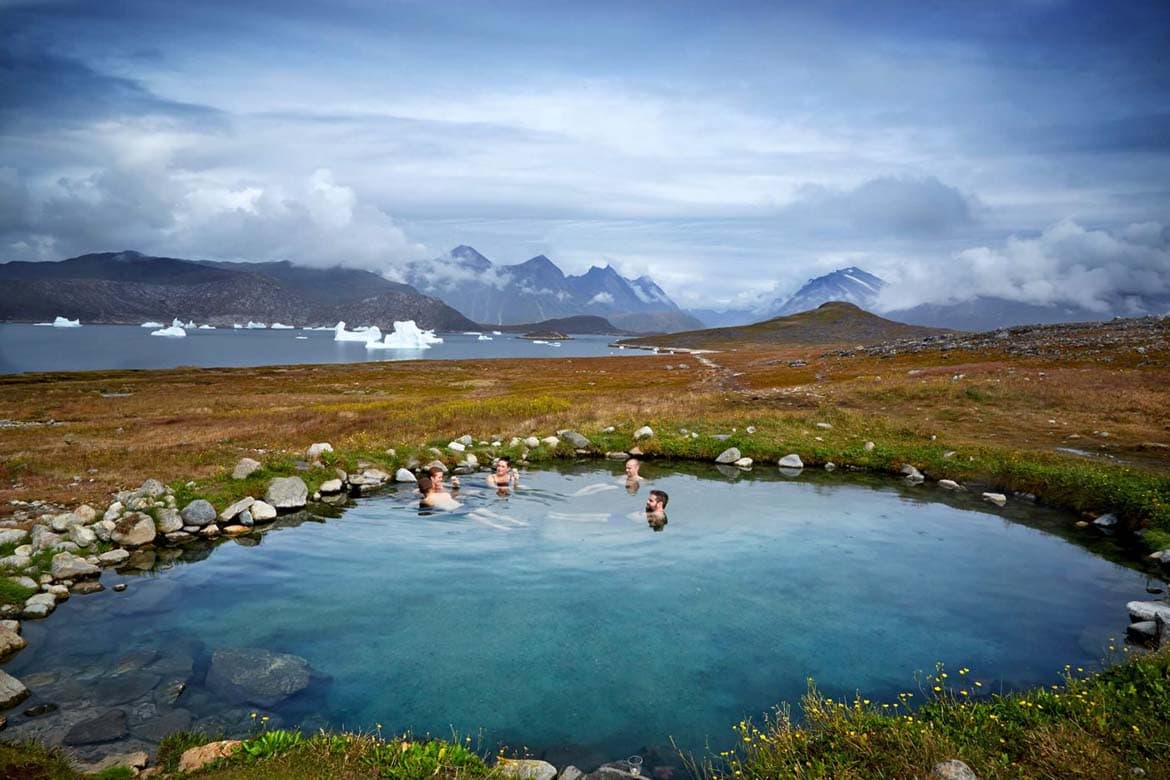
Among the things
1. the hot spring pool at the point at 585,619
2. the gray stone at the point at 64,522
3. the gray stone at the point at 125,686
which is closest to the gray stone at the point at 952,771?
the hot spring pool at the point at 585,619

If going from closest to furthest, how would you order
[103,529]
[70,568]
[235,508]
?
[70,568] < [103,529] < [235,508]

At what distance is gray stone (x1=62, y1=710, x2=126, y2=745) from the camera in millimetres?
10289

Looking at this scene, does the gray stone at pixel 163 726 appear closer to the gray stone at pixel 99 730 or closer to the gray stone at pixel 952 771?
the gray stone at pixel 99 730

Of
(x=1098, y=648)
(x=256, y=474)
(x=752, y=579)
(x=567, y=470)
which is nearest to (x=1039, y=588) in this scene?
(x=1098, y=648)

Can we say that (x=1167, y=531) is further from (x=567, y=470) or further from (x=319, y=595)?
(x=319, y=595)

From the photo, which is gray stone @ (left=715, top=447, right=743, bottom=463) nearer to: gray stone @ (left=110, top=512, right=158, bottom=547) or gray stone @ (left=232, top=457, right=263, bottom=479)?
gray stone @ (left=232, top=457, right=263, bottom=479)

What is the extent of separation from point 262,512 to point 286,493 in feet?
4.77

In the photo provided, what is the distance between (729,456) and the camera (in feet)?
108

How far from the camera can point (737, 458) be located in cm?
3269

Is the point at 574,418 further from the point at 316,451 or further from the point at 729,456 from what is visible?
the point at 316,451

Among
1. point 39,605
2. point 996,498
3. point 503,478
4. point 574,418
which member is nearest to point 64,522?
point 39,605

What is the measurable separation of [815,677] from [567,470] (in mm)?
19788

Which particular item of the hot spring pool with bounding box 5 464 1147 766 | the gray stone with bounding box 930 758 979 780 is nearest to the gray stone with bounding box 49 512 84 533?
the hot spring pool with bounding box 5 464 1147 766

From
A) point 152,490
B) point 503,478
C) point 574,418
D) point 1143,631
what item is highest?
point 574,418
